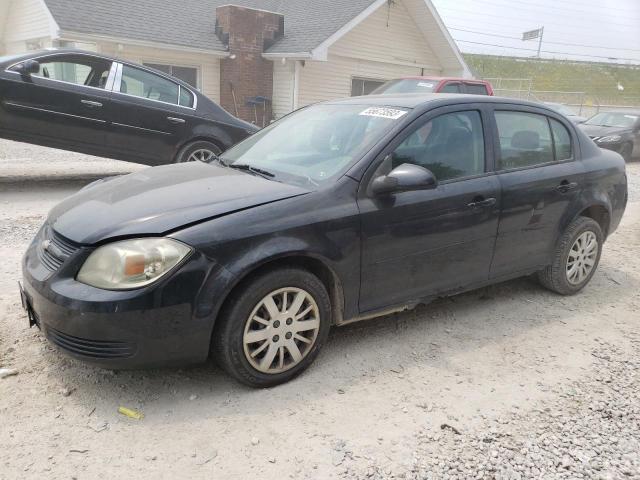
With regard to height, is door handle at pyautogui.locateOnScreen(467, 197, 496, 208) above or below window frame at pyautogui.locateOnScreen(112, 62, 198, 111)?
below

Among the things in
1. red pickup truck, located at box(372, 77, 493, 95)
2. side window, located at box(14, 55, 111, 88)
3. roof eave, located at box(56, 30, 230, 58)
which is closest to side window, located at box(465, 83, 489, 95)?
red pickup truck, located at box(372, 77, 493, 95)

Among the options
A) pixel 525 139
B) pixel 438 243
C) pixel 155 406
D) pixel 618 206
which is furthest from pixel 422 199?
pixel 618 206

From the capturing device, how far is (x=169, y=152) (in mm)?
7875

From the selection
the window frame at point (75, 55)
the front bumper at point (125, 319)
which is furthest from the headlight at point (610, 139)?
the front bumper at point (125, 319)

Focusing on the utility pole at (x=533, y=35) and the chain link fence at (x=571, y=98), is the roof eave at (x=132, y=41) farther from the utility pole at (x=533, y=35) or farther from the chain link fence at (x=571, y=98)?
the utility pole at (x=533, y=35)

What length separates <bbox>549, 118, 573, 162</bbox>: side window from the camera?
14.6ft

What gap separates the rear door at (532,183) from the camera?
158 inches

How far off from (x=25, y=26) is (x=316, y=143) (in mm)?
16359

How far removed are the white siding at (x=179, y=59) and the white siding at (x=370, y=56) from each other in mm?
2528

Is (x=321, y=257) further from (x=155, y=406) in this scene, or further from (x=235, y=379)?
(x=155, y=406)

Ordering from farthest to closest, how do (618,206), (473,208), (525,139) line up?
(618,206) < (525,139) < (473,208)

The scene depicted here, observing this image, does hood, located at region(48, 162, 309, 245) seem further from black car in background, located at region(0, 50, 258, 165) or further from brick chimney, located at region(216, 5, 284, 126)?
brick chimney, located at region(216, 5, 284, 126)

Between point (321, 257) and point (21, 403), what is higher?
point (321, 257)

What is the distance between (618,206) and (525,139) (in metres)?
1.36
